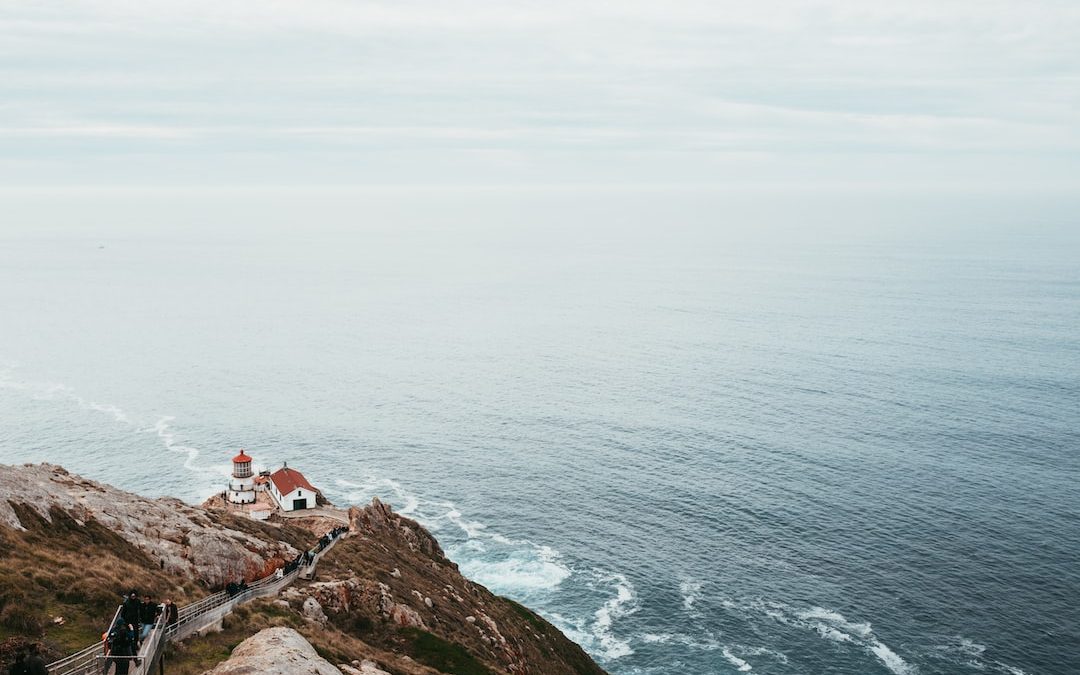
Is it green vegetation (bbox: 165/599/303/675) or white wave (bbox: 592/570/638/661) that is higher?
green vegetation (bbox: 165/599/303/675)

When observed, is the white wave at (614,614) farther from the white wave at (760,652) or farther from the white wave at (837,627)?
the white wave at (837,627)

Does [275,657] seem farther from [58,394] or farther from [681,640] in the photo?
[58,394]

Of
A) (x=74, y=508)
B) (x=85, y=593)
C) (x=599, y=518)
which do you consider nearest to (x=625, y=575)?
(x=599, y=518)

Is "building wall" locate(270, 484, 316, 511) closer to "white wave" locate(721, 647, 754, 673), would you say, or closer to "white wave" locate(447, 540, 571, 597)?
"white wave" locate(447, 540, 571, 597)

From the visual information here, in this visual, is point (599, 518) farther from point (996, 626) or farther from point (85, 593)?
point (85, 593)

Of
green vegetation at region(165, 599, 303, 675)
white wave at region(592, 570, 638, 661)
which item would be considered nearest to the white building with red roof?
white wave at region(592, 570, 638, 661)

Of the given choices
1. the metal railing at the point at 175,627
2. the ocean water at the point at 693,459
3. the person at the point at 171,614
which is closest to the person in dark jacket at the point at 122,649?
the metal railing at the point at 175,627

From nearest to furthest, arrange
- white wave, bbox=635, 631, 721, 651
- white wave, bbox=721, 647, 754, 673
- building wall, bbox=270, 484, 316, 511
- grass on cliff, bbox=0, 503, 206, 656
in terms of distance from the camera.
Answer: grass on cliff, bbox=0, 503, 206, 656 < white wave, bbox=721, 647, 754, 673 < white wave, bbox=635, 631, 721, 651 < building wall, bbox=270, 484, 316, 511
